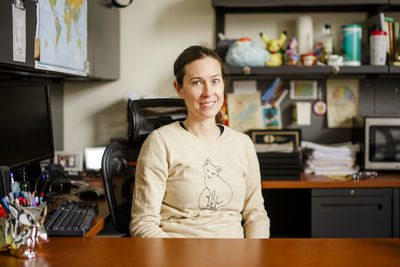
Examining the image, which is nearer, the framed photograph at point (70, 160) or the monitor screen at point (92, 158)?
the framed photograph at point (70, 160)

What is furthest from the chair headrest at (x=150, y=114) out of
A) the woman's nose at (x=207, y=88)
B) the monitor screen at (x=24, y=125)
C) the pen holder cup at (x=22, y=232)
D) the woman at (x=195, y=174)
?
the pen holder cup at (x=22, y=232)

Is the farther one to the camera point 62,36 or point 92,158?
point 92,158

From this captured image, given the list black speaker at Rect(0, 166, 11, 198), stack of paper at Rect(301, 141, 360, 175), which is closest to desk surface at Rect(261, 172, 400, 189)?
stack of paper at Rect(301, 141, 360, 175)

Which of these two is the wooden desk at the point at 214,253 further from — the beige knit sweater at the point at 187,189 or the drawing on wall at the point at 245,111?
the drawing on wall at the point at 245,111

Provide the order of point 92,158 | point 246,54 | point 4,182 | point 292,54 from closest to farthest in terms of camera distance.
Answer: point 4,182, point 246,54, point 292,54, point 92,158

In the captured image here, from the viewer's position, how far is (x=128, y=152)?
189cm

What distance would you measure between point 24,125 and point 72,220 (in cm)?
72

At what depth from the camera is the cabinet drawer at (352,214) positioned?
236 cm

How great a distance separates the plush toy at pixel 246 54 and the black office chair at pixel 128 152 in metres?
0.73

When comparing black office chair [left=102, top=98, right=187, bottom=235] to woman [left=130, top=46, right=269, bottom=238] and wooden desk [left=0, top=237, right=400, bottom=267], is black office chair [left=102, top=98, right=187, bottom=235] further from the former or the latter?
wooden desk [left=0, top=237, right=400, bottom=267]

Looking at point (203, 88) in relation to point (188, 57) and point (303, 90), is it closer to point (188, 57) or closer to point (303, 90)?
point (188, 57)

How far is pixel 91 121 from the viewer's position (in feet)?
9.82

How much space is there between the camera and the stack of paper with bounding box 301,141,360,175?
8.42ft

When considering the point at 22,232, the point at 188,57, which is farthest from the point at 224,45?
the point at 22,232
